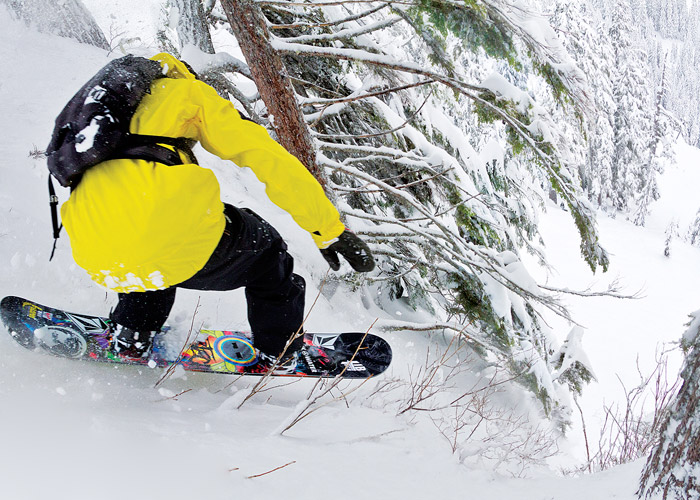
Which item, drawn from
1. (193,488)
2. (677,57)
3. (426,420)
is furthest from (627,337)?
(677,57)

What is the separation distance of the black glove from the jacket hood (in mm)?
1056

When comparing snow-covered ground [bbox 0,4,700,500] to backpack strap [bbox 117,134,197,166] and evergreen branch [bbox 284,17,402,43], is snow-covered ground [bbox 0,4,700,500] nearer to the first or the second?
backpack strap [bbox 117,134,197,166]

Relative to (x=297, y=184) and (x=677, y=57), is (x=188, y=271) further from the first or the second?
(x=677, y=57)

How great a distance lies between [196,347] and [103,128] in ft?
5.67

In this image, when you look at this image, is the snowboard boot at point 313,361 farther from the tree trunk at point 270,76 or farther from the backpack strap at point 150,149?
the backpack strap at point 150,149

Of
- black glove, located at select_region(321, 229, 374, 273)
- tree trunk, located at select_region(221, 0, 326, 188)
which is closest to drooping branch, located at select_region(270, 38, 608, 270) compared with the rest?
tree trunk, located at select_region(221, 0, 326, 188)

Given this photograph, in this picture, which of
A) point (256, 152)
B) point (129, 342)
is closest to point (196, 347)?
point (129, 342)

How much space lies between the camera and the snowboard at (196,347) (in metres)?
2.48

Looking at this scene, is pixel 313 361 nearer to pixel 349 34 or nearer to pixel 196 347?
pixel 196 347

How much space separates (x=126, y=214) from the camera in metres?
1.67

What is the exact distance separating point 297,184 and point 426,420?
186cm

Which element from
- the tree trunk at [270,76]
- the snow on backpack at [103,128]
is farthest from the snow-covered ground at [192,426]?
the tree trunk at [270,76]

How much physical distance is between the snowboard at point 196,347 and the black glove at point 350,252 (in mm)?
623

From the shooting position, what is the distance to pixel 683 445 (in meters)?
1.53
